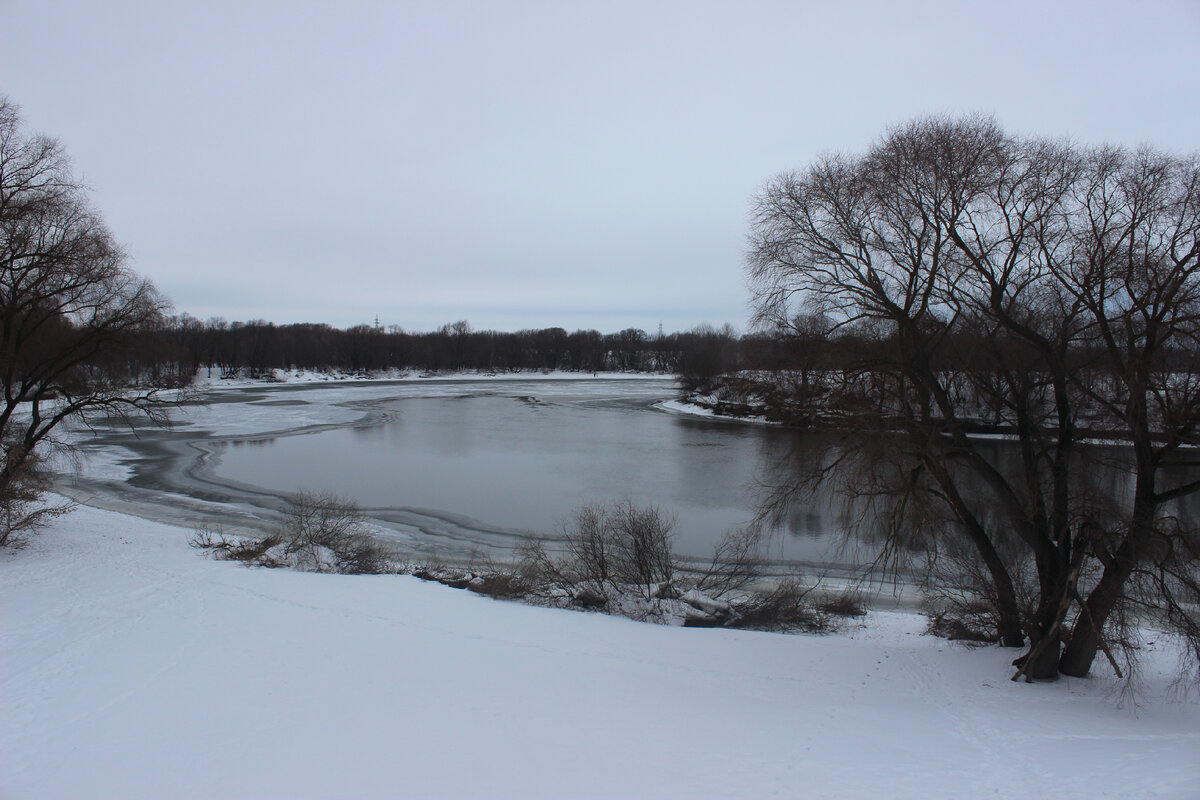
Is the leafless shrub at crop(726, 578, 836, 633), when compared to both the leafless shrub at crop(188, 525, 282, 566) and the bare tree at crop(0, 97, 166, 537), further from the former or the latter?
the bare tree at crop(0, 97, 166, 537)

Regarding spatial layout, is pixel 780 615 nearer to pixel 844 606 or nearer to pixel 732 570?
pixel 844 606

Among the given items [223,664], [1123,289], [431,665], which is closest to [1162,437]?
[1123,289]

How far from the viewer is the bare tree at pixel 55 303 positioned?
1322cm

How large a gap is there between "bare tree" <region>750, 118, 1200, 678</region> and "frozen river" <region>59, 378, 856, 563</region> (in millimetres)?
5875

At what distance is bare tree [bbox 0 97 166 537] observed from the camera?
1322cm

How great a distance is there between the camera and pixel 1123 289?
8.00 meters

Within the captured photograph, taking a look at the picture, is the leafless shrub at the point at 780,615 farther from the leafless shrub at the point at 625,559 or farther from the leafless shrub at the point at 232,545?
the leafless shrub at the point at 232,545

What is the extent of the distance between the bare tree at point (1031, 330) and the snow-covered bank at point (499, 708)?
1.52 meters

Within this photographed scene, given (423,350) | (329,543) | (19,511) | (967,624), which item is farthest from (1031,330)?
(423,350)

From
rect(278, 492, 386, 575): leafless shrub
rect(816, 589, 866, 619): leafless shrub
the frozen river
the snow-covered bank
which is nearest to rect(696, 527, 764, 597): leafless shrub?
the frozen river

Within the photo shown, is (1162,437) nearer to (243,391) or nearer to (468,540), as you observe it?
(468,540)

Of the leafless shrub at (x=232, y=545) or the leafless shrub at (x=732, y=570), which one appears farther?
the leafless shrub at (x=232, y=545)

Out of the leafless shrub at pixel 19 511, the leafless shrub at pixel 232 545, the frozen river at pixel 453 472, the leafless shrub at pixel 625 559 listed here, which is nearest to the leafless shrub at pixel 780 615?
the leafless shrub at pixel 625 559

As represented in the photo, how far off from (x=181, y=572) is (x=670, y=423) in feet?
105
